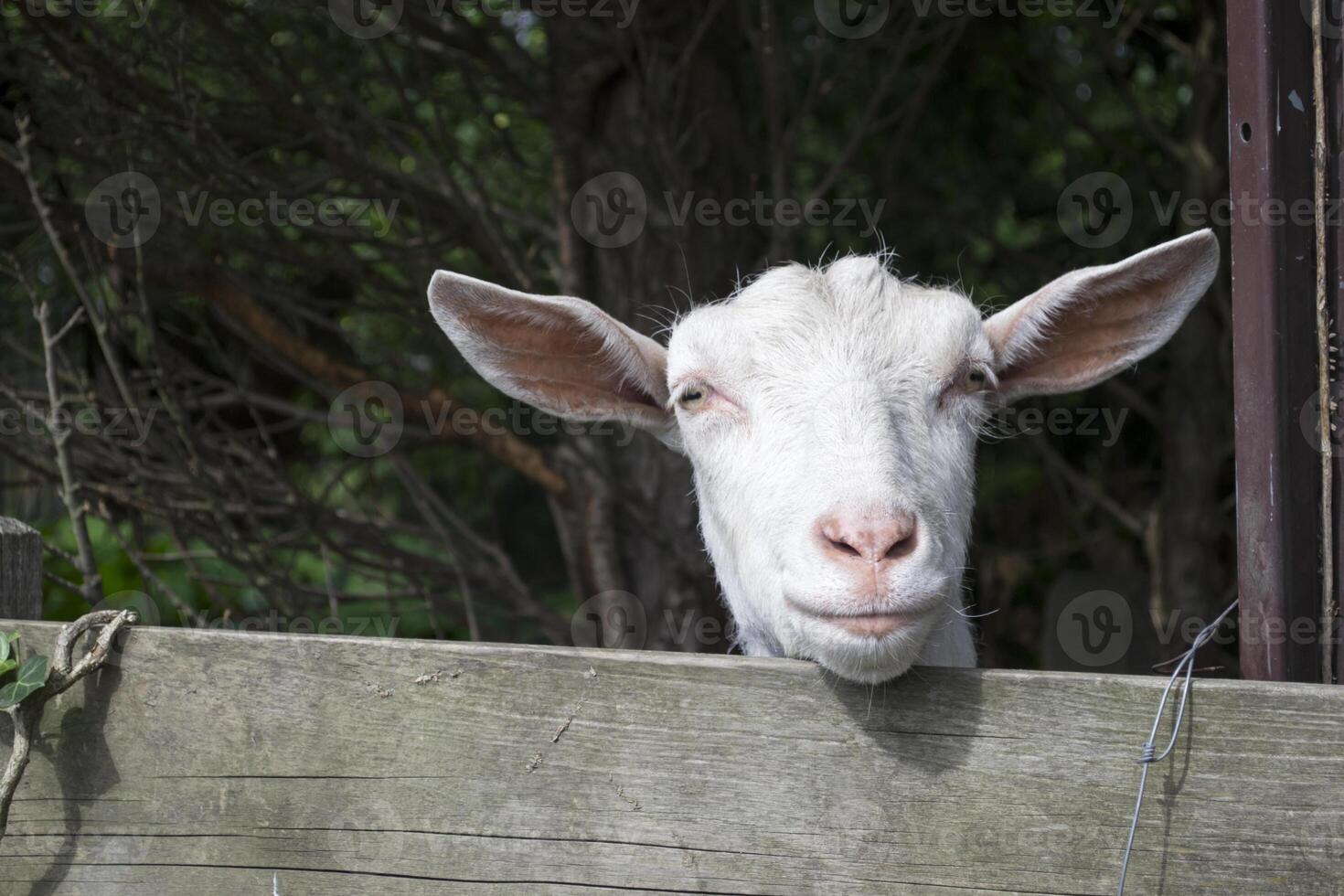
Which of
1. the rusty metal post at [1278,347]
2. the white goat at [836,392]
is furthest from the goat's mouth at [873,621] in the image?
the rusty metal post at [1278,347]

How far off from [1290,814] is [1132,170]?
5.82 m

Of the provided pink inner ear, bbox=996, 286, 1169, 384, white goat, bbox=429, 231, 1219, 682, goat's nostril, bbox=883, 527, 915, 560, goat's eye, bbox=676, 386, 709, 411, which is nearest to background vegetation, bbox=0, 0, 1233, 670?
pink inner ear, bbox=996, 286, 1169, 384

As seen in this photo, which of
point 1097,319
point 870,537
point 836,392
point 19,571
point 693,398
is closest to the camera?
point 870,537

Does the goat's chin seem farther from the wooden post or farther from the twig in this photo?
the wooden post

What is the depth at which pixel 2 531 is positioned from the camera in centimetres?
221

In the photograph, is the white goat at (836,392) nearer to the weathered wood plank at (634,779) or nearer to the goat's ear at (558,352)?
the goat's ear at (558,352)

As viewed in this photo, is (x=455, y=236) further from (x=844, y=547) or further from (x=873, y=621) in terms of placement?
(x=873, y=621)

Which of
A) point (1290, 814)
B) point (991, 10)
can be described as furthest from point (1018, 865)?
point (991, 10)

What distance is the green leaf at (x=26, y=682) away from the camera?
1.88m

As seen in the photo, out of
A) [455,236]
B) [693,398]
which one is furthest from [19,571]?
[455,236]

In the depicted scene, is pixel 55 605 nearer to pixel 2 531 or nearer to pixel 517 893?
pixel 2 531

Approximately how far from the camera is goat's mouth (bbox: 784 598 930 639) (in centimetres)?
188

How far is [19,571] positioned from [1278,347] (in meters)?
2.43

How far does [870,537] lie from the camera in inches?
76.2
